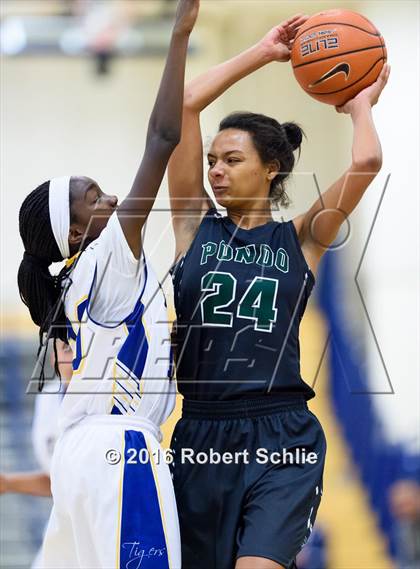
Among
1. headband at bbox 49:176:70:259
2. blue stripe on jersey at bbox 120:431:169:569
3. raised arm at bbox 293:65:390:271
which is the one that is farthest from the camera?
raised arm at bbox 293:65:390:271

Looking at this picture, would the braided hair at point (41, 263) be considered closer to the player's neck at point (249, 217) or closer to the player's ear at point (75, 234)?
the player's ear at point (75, 234)

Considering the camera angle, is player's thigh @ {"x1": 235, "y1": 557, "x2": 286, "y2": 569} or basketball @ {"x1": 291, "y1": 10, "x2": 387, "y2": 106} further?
basketball @ {"x1": 291, "y1": 10, "x2": 387, "y2": 106}

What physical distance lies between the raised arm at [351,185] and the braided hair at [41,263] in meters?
0.93

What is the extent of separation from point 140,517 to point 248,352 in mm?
693

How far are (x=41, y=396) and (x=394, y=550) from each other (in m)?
2.32

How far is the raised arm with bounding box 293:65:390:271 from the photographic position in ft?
13.2

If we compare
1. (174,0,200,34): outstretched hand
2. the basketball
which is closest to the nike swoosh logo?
the basketball

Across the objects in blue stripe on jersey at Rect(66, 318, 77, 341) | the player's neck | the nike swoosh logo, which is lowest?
blue stripe on jersey at Rect(66, 318, 77, 341)

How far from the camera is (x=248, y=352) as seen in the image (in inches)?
154

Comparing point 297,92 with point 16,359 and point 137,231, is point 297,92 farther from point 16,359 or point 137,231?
point 137,231

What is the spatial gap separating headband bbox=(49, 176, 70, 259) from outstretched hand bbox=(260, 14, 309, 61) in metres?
0.98

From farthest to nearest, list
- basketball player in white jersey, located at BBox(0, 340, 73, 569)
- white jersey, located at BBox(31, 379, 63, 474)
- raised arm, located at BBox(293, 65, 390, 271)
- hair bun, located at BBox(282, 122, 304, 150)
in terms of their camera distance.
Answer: white jersey, located at BBox(31, 379, 63, 474) → basketball player in white jersey, located at BBox(0, 340, 73, 569) → hair bun, located at BBox(282, 122, 304, 150) → raised arm, located at BBox(293, 65, 390, 271)

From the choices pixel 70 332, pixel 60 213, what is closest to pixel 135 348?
pixel 70 332

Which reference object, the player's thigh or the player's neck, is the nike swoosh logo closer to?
the player's neck
